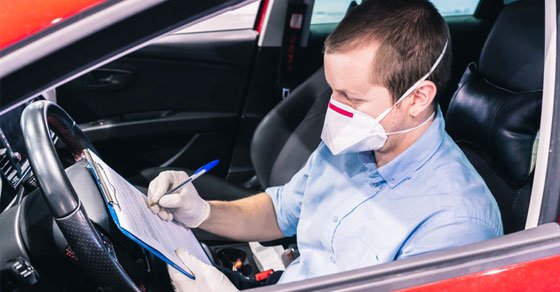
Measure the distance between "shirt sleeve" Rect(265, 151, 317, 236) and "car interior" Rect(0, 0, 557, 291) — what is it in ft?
0.69

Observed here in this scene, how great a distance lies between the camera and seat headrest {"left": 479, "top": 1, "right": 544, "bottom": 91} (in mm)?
1412

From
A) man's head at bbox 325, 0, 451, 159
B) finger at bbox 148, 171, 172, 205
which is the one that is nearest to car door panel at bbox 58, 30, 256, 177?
finger at bbox 148, 171, 172, 205

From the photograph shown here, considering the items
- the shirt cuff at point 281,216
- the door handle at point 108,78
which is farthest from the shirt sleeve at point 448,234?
the door handle at point 108,78

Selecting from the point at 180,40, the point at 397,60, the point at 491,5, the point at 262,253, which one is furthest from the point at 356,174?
the point at 491,5

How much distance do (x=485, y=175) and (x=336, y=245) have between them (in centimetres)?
40

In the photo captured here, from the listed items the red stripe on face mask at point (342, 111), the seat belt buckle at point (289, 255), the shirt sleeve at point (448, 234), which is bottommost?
the seat belt buckle at point (289, 255)

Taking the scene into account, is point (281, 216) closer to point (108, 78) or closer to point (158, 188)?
point (158, 188)

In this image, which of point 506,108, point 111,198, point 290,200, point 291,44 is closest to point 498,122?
point 506,108

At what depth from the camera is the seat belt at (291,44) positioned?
258 centimetres

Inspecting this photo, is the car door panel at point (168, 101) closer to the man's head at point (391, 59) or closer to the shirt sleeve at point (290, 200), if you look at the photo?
the shirt sleeve at point (290, 200)

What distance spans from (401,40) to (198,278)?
25.4 inches

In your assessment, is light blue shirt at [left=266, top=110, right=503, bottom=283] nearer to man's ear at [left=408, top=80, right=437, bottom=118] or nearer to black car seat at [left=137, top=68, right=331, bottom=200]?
man's ear at [left=408, top=80, right=437, bottom=118]

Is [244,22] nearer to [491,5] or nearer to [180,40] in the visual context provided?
[180,40]

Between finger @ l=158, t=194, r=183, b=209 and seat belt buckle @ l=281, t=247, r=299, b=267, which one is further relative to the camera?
seat belt buckle @ l=281, t=247, r=299, b=267
